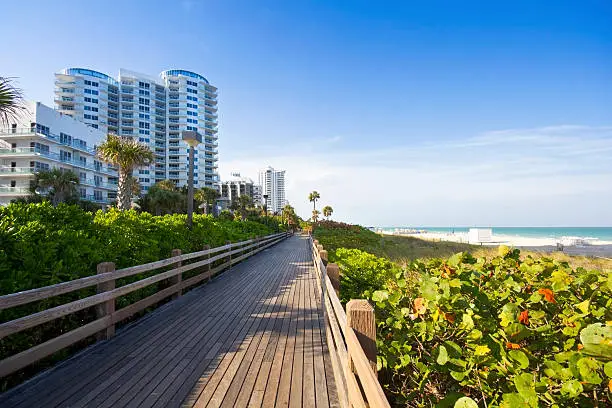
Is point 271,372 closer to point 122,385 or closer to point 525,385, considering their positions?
point 122,385

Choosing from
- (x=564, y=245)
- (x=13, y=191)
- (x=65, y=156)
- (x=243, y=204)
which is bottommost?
(x=564, y=245)

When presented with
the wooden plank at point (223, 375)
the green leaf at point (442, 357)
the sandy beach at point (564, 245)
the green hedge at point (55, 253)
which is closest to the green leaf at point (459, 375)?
the green leaf at point (442, 357)

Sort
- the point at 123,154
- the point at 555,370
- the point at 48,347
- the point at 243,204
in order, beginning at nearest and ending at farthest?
the point at 555,370, the point at 48,347, the point at 123,154, the point at 243,204

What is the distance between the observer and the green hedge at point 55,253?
372cm

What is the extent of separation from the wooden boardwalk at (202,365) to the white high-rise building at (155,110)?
300ft

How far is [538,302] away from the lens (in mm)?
2346

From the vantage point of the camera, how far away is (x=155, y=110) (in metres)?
102

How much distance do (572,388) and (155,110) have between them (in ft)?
374

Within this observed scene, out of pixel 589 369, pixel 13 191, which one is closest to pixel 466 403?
pixel 589 369

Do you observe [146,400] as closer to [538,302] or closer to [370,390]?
[370,390]

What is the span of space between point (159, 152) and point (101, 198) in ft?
141

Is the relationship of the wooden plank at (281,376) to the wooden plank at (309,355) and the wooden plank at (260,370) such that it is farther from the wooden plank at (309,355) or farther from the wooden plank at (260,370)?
the wooden plank at (309,355)

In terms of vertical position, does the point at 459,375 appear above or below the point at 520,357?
below

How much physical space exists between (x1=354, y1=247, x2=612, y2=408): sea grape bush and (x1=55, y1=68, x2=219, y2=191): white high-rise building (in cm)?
9526
